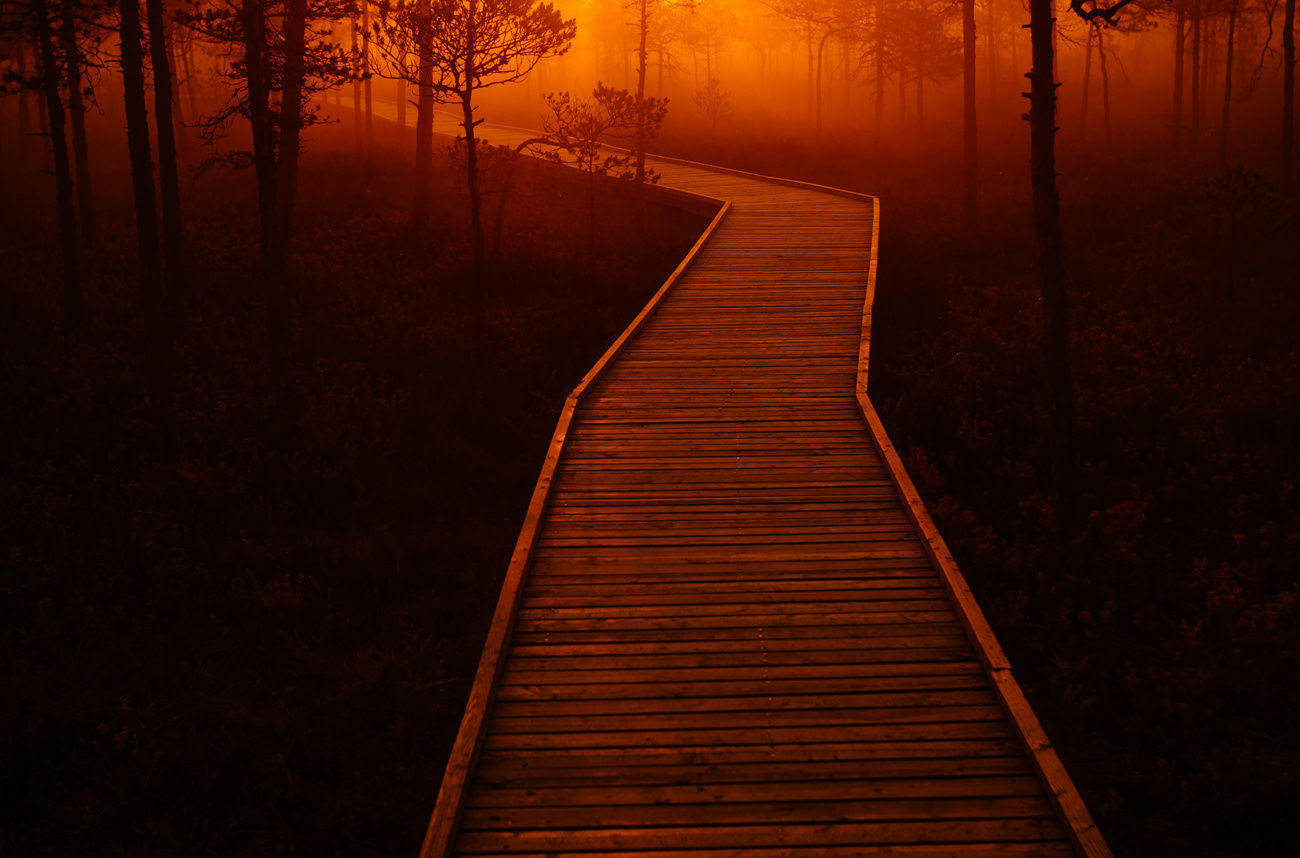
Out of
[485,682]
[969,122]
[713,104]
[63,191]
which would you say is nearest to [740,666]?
[485,682]

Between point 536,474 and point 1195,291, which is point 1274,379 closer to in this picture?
point 1195,291

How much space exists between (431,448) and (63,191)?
8259mm

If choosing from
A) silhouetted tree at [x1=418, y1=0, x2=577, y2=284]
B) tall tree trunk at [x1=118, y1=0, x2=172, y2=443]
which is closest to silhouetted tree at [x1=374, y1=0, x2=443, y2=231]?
silhouetted tree at [x1=418, y1=0, x2=577, y2=284]

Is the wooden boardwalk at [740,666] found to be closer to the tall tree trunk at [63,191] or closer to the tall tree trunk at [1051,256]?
the tall tree trunk at [1051,256]

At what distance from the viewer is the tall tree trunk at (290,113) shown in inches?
711

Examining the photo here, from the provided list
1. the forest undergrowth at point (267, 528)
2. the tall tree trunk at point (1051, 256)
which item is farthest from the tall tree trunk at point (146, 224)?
the tall tree trunk at point (1051, 256)

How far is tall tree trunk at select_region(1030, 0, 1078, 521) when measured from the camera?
10016 mm

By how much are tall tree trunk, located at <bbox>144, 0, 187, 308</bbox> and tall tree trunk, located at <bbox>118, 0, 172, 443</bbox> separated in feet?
2.05

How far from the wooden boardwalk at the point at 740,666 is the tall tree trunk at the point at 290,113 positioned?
9.84 meters

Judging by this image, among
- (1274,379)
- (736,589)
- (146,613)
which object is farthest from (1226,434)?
(146,613)

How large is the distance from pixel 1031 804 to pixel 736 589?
3145 millimetres

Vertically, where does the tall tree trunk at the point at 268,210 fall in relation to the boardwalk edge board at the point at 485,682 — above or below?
above

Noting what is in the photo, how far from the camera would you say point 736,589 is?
815 centimetres

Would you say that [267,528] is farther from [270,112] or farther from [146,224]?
[270,112]
